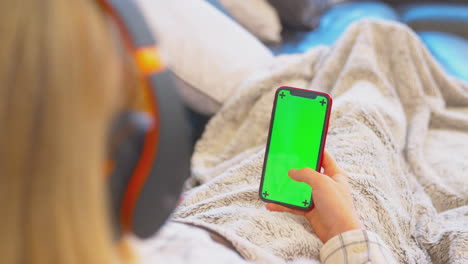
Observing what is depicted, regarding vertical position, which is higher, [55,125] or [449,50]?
[55,125]

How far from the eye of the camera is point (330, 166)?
26.5 inches

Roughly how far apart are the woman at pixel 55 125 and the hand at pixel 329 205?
1.23 feet

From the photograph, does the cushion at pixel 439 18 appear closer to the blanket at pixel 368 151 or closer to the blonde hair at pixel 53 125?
the blanket at pixel 368 151

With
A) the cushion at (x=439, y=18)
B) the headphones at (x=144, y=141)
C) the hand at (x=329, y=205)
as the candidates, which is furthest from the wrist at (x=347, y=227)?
the cushion at (x=439, y=18)

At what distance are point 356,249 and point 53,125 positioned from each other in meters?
0.41

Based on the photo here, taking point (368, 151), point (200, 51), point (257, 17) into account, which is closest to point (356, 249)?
point (368, 151)

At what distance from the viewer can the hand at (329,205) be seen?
598 millimetres

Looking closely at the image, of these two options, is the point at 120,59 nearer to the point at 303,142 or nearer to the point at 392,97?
the point at 303,142

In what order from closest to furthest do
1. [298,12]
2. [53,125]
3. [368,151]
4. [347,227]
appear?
[53,125], [347,227], [368,151], [298,12]

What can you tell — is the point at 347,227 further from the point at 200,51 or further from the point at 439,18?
the point at 439,18

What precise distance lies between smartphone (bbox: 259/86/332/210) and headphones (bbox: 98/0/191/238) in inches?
14.3

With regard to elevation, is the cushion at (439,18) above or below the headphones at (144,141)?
below

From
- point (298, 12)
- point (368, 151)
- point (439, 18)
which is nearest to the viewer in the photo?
point (368, 151)

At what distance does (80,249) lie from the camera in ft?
0.89
